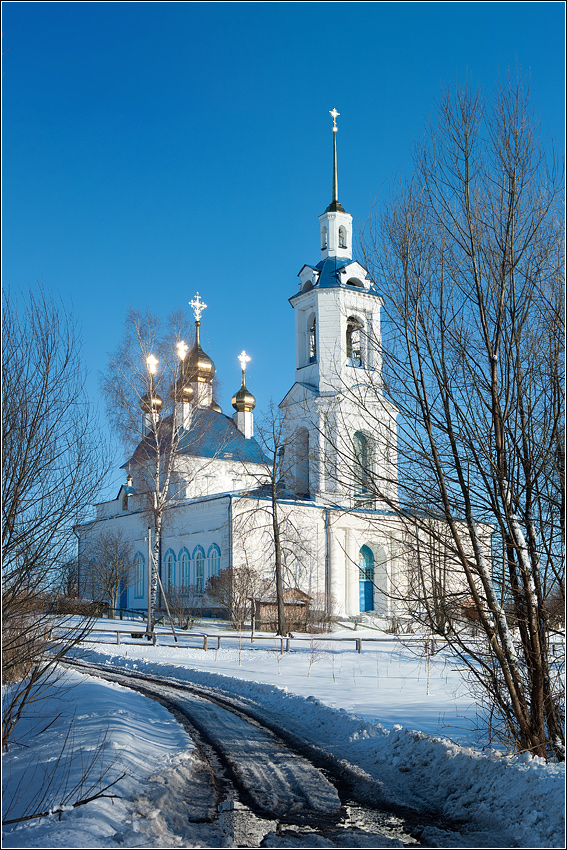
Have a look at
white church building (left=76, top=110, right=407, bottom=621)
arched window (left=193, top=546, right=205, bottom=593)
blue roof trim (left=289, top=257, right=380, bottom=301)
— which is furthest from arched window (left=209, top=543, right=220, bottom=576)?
blue roof trim (left=289, top=257, right=380, bottom=301)

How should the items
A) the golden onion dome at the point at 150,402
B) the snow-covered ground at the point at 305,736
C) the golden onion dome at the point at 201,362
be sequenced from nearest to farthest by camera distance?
the snow-covered ground at the point at 305,736 → the golden onion dome at the point at 150,402 → the golden onion dome at the point at 201,362

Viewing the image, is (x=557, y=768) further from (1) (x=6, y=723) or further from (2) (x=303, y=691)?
(2) (x=303, y=691)

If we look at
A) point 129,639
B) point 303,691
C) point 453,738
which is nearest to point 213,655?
point 129,639

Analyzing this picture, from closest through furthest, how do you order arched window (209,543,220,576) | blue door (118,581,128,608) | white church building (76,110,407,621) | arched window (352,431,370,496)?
arched window (352,431,370,496) → white church building (76,110,407,621) → arched window (209,543,220,576) → blue door (118,581,128,608)

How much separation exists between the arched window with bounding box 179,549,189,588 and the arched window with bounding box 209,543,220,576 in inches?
104

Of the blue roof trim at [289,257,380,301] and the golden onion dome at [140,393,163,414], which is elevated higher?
the blue roof trim at [289,257,380,301]

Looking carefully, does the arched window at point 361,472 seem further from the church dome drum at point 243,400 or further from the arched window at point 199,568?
the church dome drum at point 243,400

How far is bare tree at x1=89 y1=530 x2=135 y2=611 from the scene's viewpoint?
41.0 m

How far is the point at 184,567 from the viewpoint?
39.9 m

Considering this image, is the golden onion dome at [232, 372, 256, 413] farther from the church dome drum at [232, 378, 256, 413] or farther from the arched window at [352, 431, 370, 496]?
the arched window at [352, 431, 370, 496]

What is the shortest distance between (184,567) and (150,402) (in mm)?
13170

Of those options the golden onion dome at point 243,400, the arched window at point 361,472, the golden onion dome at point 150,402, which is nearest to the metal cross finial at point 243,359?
the golden onion dome at point 243,400

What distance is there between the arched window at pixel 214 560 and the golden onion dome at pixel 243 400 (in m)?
15.0

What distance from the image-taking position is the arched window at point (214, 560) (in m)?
36.6
